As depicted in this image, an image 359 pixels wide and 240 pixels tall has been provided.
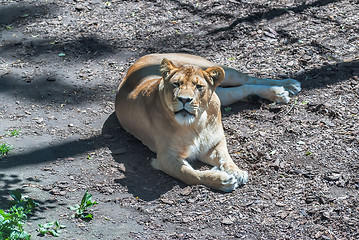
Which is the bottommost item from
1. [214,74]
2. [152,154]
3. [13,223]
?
→ [152,154]

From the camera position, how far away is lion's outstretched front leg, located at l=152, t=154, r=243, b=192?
5.56 metres

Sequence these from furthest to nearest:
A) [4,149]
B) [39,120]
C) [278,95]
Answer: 1. [278,95]
2. [39,120]
3. [4,149]

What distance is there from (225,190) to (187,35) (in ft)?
12.9

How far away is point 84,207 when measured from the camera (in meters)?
5.14

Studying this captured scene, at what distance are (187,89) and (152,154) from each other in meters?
1.12

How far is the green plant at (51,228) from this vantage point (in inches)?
185

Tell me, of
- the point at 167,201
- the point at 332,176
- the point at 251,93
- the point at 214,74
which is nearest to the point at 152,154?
the point at 167,201

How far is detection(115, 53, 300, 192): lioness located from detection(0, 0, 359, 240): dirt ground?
0.16 meters

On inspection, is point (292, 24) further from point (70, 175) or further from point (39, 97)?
point (70, 175)

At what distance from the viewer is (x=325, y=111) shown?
6859 millimetres

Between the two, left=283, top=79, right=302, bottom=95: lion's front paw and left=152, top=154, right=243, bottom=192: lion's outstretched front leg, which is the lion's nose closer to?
left=152, top=154, right=243, bottom=192: lion's outstretched front leg

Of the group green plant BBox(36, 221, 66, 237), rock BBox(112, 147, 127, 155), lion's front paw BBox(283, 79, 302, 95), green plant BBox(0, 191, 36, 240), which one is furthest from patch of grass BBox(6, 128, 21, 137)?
lion's front paw BBox(283, 79, 302, 95)

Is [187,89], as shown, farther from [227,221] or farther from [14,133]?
[14,133]

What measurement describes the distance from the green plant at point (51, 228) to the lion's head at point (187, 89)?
4.98 feet
